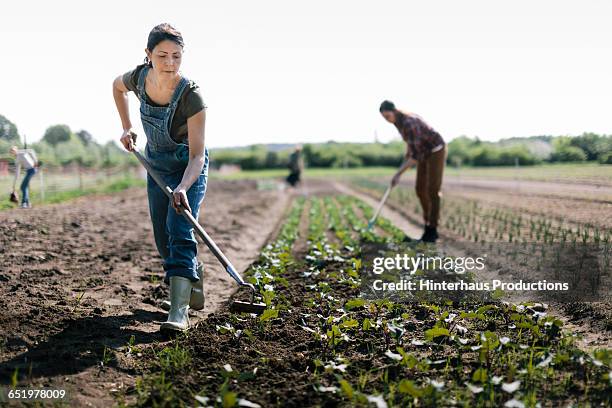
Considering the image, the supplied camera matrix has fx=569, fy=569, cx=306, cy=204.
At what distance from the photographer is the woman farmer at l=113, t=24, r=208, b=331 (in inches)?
143

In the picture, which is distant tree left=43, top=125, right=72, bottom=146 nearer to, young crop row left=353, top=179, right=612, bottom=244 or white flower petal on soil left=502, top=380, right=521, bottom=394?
young crop row left=353, top=179, right=612, bottom=244

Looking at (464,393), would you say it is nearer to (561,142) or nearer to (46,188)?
(561,142)

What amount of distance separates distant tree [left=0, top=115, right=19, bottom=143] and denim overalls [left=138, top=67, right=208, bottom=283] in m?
4.77

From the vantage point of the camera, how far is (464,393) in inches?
107

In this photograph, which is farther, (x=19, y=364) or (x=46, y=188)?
(x=46, y=188)

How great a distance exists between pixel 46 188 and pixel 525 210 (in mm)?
10584

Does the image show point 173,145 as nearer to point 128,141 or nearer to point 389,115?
point 128,141

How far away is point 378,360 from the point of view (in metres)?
3.28

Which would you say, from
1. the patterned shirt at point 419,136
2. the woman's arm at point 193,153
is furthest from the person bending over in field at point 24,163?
the woman's arm at point 193,153

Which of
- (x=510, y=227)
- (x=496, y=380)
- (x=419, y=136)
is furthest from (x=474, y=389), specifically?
(x=510, y=227)

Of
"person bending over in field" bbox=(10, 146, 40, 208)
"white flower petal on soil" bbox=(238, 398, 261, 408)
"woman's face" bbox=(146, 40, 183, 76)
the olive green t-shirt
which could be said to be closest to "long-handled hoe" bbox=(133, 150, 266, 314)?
the olive green t-shirt

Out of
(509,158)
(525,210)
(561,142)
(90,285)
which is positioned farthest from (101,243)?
(509,158)

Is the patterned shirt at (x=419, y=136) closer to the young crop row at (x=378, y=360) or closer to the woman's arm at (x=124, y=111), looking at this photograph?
the young crop row at (x=378, y=360)

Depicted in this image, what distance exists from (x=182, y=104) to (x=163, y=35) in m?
A: 0.45
